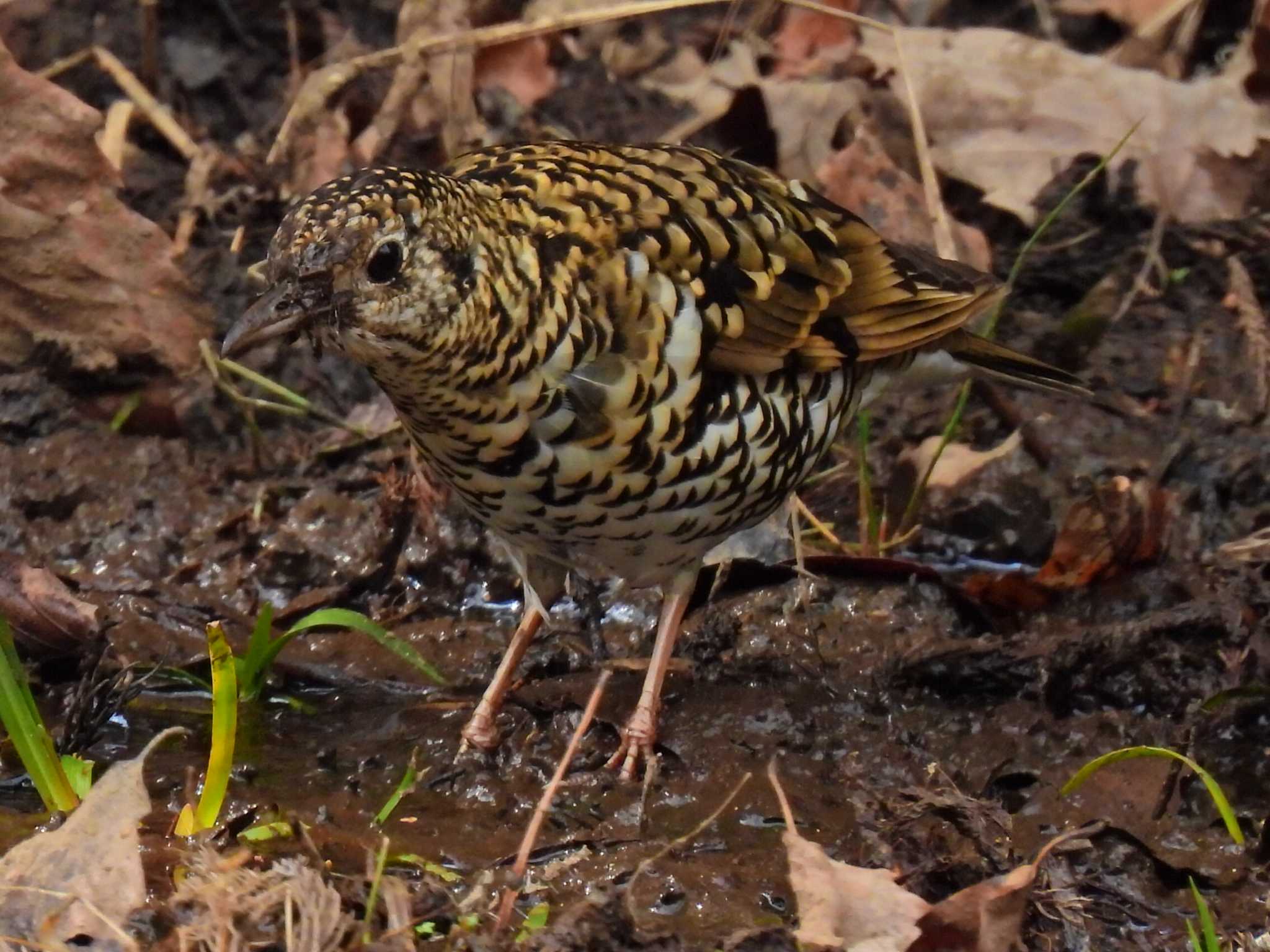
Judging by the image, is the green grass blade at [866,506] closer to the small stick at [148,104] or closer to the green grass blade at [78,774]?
the green grass blade at [78,774]

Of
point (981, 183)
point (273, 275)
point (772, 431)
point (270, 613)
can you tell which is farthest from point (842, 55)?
point (273, 275)

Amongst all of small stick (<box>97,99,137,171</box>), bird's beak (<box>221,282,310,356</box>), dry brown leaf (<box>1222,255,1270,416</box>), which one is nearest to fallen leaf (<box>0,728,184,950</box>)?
bird's beak (<box>221,282,310,356</box>)

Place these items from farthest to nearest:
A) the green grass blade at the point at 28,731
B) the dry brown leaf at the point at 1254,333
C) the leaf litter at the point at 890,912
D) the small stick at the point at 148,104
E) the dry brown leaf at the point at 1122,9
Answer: the dry brown leaf at the point at 1122,9 → the small stick at the point at 148,104 → the dry brown leaf at the point at 1254,333 → the green grass blade at the point at 28,731 → the leaf litter at the point at 890,912

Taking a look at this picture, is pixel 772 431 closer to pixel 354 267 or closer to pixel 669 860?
pixel 669 860

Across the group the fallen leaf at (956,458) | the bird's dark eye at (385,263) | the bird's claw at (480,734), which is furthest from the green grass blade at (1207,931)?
the fallen leaf at (956,458)

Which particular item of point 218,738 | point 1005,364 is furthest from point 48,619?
point 1005,364

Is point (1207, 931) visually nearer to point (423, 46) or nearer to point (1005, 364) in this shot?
point (1005, 364)
